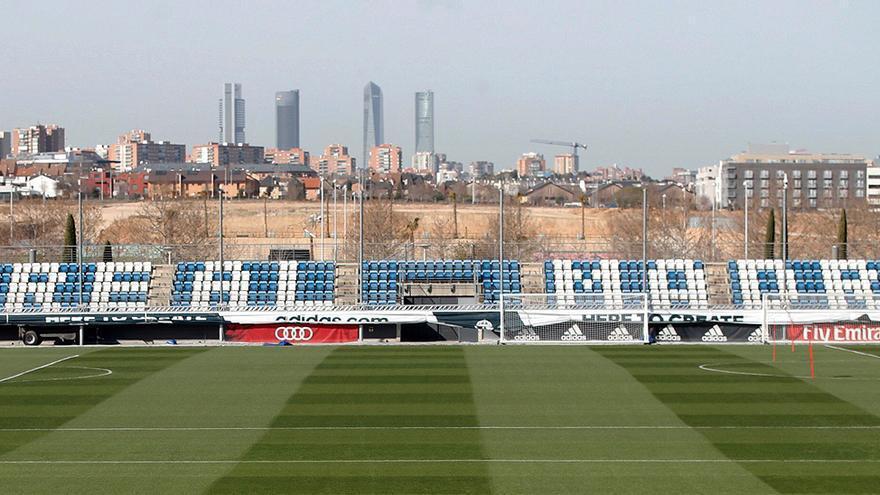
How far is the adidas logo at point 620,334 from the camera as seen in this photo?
44.4m

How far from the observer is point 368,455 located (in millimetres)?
22250

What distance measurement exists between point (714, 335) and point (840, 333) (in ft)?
15.8

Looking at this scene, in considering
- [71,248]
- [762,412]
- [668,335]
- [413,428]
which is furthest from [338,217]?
[413,428]

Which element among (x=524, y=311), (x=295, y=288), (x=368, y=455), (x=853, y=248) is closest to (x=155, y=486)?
(x=368, y=455)

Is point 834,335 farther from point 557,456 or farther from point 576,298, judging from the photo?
point 557,456

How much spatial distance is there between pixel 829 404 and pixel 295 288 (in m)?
31.5

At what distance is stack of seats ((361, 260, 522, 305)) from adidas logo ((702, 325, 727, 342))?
11.0m

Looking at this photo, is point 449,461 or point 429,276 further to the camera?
point 429,276

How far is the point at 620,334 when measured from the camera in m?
44.5

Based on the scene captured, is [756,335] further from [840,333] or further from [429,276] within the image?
[429,276]

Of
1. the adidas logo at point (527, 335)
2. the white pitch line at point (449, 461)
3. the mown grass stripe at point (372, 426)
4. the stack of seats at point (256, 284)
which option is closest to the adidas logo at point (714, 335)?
the adidas logo at point (527, 335)

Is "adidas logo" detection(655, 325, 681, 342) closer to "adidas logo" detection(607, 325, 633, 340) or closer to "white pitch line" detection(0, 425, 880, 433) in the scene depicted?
"adidas logo" detection(607, 325, 633, 340)

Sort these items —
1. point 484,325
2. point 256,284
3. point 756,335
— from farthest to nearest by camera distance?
point 256,284
point 756,335
point 484,325

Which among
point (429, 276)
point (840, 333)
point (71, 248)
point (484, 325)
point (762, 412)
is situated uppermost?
point (71, 248)
